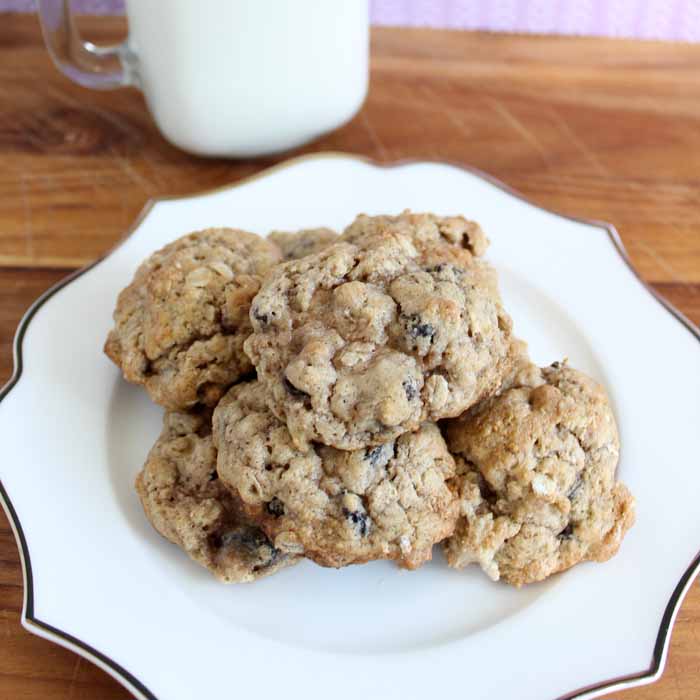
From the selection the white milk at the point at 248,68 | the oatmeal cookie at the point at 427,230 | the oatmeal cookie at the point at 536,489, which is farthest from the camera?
the white milk at the point at 248,68

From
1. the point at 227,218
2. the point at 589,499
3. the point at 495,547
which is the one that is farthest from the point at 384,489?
the point at 227,218

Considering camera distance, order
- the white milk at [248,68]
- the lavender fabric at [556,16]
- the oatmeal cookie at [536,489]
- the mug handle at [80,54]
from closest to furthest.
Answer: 1. the oatmeal cookie at [536,489]
2. the white milk at [248,68]
3. the mug handle at [80,54]
4. the lavender fabric at [556,16]

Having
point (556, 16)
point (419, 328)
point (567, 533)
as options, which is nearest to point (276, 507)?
point (419, 328)

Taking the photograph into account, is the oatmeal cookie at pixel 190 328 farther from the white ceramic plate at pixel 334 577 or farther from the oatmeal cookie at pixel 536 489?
the oatmeal cookie at pixel 536 489

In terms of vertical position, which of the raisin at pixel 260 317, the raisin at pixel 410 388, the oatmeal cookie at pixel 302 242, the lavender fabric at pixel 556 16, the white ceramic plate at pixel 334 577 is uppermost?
the raisin at pixel 260 317

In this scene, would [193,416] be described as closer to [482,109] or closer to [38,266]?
[38,266]

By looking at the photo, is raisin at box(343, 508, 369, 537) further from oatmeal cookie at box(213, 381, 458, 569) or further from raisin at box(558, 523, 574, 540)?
raisin at box(558, 523, 574, 540)

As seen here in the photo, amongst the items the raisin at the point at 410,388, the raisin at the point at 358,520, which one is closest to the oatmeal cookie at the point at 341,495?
the raisin at the point at 358,520

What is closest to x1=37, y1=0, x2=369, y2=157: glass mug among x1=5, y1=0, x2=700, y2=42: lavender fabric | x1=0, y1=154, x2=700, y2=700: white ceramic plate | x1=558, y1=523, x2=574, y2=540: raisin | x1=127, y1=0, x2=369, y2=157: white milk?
x1=127, y1=0, x2=369, y2=157: white milk
